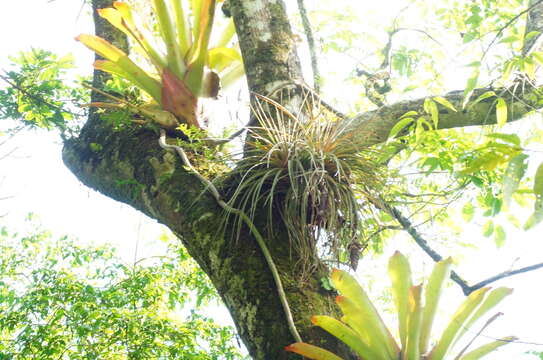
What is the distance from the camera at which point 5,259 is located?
4.30 m

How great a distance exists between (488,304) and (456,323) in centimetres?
10

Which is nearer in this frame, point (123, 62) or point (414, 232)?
point (414, 232)

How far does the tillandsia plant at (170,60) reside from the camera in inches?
81.8

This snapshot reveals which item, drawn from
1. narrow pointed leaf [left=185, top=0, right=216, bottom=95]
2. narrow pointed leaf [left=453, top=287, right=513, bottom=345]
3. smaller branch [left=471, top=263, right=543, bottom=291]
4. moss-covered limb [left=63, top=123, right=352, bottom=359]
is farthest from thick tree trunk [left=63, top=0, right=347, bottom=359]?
smaller branch [left=471, top=263, right=543, bottom=291]

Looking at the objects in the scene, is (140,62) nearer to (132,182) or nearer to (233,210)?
(132,182)

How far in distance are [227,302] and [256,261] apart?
0.13m

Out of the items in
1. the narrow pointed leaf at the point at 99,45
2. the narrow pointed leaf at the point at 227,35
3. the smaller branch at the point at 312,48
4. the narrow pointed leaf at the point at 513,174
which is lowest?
the narrow pointed leaf at the point at 513,174

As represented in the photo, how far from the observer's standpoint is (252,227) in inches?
59.5

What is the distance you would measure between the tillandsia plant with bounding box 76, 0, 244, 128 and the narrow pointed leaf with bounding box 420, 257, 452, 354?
1.13 metres

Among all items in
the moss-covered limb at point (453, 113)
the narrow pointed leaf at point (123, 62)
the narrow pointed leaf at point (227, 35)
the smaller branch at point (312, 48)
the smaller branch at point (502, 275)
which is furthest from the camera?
the smaller branch at point (312, 48)

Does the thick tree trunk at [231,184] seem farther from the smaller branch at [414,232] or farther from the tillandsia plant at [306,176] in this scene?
the smaller branch at [414,232]

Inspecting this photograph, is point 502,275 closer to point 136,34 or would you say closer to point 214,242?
point 214,242

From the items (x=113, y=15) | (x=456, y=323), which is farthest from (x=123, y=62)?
(x=456, y=323)

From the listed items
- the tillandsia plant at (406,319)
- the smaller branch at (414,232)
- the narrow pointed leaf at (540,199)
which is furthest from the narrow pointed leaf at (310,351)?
the smaller branch at (414,232)
